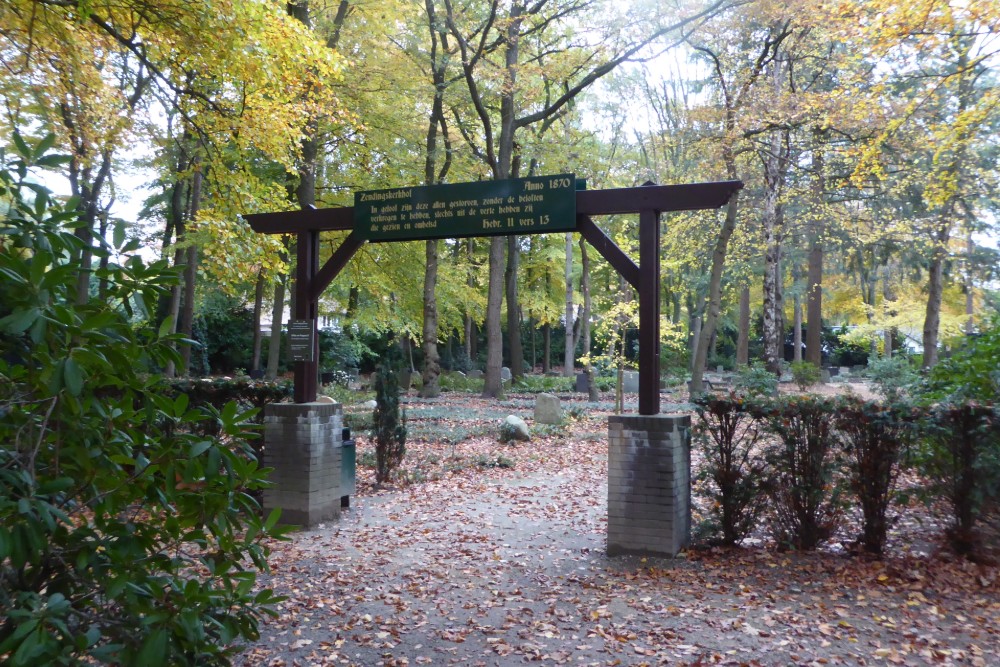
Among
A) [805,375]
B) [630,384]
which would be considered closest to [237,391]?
[805,375]

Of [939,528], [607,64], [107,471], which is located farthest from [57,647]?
[607,64]

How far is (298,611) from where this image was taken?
5184mm

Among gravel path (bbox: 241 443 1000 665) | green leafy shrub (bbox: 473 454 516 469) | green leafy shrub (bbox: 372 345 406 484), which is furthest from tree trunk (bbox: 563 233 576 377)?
gravel path (bbox: 241 443 1000 665)

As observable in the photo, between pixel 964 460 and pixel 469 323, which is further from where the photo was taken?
pixel 469 323

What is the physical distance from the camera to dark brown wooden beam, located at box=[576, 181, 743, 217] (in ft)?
20.1

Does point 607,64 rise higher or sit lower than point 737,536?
higher

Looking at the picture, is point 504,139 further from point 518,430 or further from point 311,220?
point 311,220

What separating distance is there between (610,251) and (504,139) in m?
14.4

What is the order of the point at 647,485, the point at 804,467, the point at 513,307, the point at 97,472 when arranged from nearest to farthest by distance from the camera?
the point at 97,472 < the point at 804,467 < the point at 647,485 < the point at 513,307

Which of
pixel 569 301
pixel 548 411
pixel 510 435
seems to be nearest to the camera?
pixel 510 435

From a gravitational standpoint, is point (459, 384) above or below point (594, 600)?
above

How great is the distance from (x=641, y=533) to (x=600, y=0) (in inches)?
591

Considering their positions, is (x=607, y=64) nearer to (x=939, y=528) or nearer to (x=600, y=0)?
(x=600, y=0)

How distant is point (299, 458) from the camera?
7566mm
